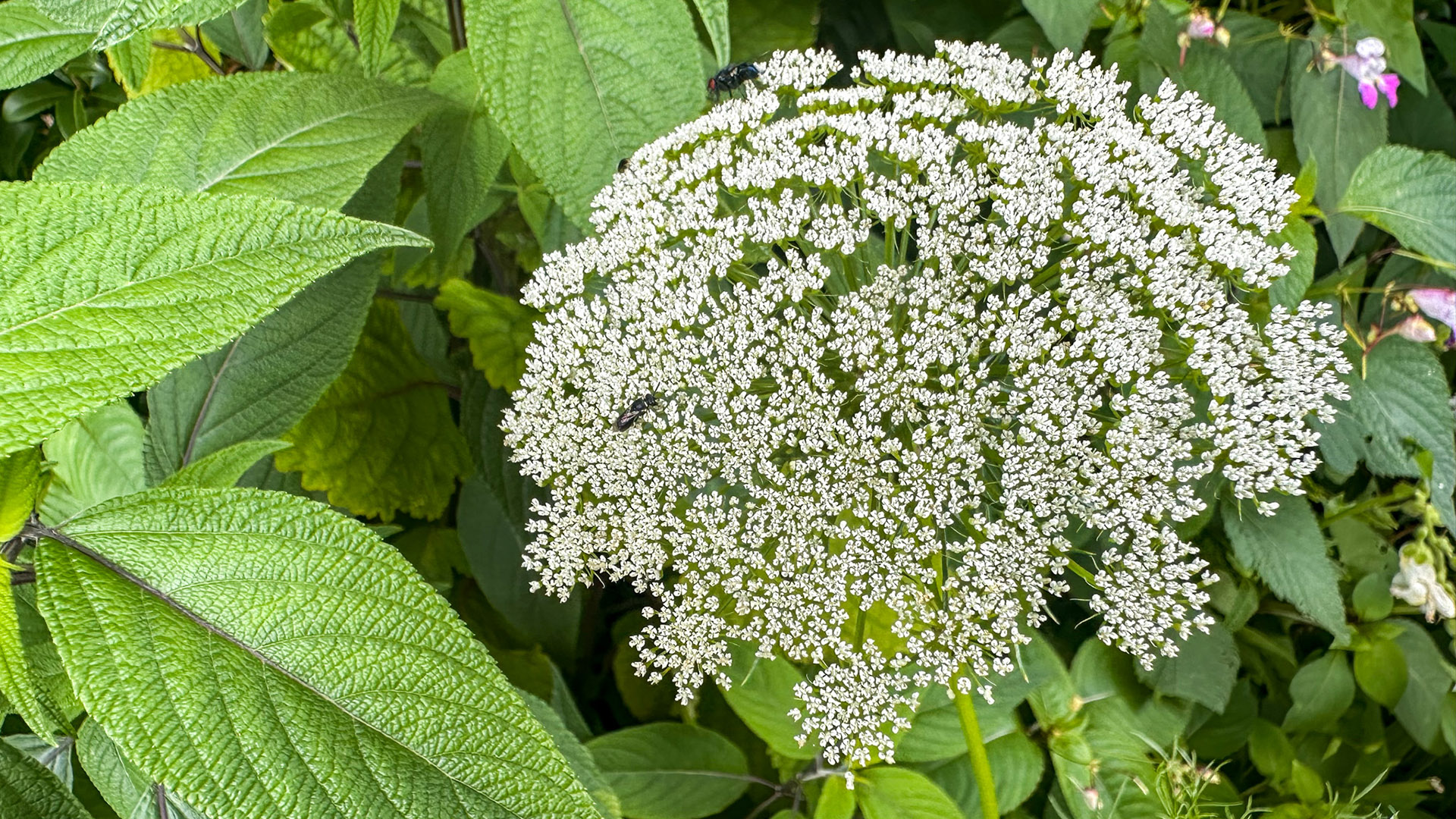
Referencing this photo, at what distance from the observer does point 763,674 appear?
0.89 metres

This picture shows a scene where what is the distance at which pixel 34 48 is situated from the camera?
0.71 m

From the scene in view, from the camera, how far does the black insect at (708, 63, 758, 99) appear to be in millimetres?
829

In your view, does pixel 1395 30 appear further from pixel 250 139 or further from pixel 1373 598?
pixel 250 139

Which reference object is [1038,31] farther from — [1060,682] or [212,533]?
[212,533]

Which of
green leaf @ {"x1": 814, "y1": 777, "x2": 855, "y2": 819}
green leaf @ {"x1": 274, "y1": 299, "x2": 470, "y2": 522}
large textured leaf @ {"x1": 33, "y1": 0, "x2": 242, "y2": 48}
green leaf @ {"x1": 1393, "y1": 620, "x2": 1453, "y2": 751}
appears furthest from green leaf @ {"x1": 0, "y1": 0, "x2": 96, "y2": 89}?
green leaf @ {"x1": 1393, "y1": 620, "x2": 1453, "y2": 751}

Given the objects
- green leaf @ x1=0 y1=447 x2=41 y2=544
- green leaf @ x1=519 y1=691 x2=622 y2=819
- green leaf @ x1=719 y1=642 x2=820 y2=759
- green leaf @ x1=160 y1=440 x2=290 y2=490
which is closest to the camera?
green leaf @ x1=0 y1=447 x2=41 y2=544

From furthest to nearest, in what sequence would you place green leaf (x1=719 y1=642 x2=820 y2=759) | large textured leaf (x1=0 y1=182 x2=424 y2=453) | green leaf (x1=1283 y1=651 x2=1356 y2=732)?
green leaf (x1=1283 y1=651 x2=1356 y2=732) < green leaf (x1=719 y1=642 x2=820 y2=759) < large textured leaf (x1=0 y1=182 x2=424 y2=453)

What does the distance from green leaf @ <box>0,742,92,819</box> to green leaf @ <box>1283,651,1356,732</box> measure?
1058 millimetres

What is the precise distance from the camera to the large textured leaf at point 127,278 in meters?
0.41

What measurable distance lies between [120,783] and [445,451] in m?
0.50

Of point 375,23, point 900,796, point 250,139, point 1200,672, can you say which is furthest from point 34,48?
point 1200,672

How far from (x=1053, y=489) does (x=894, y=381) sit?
5.7 inches

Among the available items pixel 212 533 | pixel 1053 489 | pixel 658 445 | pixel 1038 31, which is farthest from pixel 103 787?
pixel 1038 31

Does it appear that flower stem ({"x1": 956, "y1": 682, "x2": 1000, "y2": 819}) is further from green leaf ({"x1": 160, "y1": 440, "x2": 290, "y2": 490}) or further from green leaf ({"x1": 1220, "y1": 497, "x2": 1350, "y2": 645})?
green leaf ({"x1": 160, "y1": 440, "x2": 290, "y2": 490})
